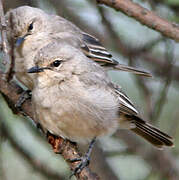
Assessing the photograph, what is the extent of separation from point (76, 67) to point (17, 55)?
2.62ft

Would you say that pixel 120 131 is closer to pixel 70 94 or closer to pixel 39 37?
pixel 39 37

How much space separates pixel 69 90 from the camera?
3.59 metres

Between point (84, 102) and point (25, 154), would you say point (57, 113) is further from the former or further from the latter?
point (25, 154)

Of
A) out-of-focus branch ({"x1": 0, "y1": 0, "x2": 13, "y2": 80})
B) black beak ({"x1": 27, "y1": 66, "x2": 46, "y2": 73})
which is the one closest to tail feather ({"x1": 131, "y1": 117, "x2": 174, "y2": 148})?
black beak ({"x1": 27, "y1": 66, "x2": 46, "y2": 73})

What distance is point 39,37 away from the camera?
179 inches

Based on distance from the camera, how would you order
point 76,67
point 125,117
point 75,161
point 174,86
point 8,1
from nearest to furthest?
1. point 75,161
2. point 76,67
3. point 125,117
4. point 8,1
5. point 174,86

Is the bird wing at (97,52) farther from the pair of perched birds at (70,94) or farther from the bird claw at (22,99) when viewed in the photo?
the bird claw at (22,99)

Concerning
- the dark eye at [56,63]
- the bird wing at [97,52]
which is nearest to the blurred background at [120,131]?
the bird wing at [97,52]

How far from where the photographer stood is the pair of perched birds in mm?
3567

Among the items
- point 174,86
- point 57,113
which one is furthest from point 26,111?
point 174,86

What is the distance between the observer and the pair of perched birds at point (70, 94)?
357 centimetres

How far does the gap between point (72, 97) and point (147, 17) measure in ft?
3.58

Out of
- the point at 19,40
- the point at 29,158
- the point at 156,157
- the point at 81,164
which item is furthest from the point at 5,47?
the point at 156,157

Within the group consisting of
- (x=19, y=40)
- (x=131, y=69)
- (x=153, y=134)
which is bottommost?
(x=153, y=134)
